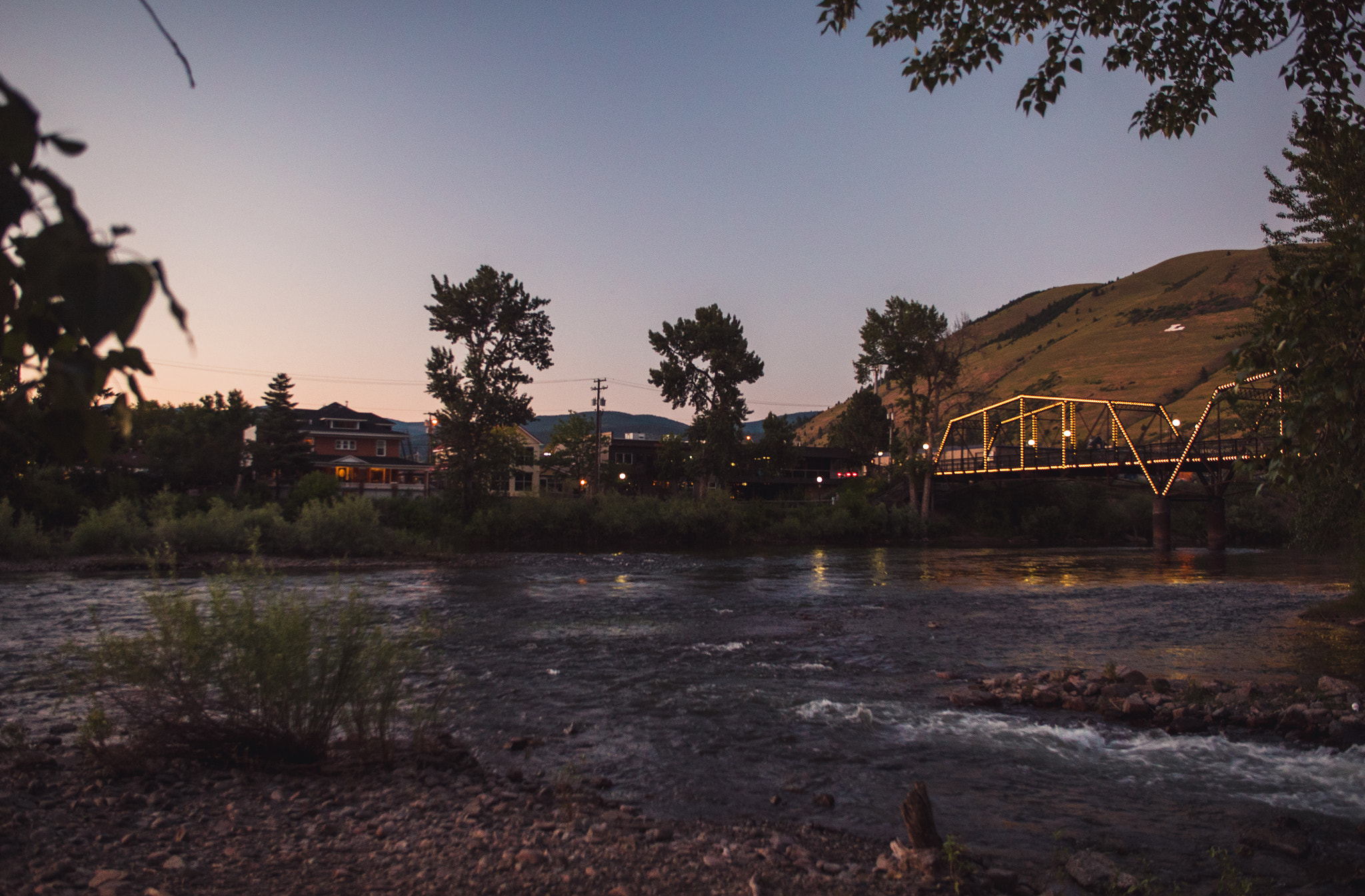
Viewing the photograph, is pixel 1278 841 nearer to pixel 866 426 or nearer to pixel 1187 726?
pixel 1187 726

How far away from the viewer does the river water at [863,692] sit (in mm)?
6945

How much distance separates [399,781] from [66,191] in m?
6.29

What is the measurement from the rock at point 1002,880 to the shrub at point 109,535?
32571 millimetres

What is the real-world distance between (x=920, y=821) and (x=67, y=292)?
5789 mm

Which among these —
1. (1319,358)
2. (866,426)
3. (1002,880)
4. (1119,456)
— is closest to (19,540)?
(1002,880)

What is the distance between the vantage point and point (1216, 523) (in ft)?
174

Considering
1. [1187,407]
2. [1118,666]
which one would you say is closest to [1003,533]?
[1118,666]

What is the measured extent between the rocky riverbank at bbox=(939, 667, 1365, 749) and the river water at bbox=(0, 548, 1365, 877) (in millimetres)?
456

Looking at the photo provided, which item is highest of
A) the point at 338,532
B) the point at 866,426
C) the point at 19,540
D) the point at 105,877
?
the point at 866,426

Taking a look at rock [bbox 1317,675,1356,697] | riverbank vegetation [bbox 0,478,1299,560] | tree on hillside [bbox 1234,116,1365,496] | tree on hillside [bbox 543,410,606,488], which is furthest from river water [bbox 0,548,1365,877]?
tree on hillside [bbox 543,410,606,488]

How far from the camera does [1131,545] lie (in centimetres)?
5769

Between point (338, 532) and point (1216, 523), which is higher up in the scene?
point (338, 532)

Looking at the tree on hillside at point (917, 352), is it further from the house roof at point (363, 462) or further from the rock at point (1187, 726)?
the rock at point (1187, 726)

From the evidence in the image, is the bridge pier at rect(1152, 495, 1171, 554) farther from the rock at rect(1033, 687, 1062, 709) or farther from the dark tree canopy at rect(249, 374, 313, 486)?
the dark tree canopy at rect(249, 374, 313, 486)
